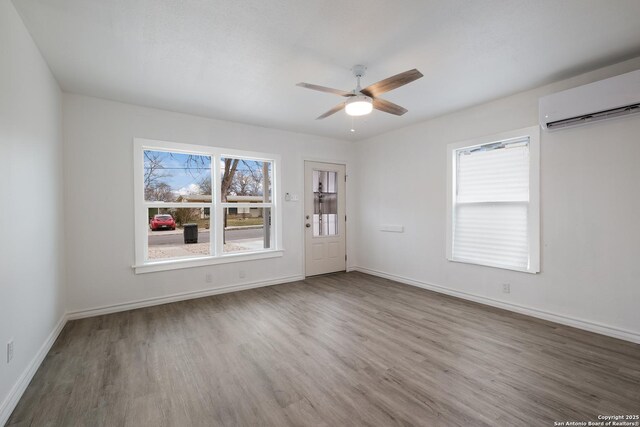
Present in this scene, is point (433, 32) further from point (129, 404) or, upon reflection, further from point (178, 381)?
point (129, 404)

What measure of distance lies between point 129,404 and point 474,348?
2863 millimetres

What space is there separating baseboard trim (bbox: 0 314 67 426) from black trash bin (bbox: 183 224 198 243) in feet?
5.83

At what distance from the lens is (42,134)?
105 inches

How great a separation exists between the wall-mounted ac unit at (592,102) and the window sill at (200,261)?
4.19 m

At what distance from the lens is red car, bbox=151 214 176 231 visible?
4.08 meters

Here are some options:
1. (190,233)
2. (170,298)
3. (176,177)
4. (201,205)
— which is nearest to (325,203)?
(201,205)

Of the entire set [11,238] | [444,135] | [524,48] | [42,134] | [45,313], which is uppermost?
[524,48]

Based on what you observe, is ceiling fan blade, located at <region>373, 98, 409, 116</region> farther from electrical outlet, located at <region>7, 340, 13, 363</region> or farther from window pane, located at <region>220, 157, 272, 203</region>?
electrical outlet, located at <region>7, 340, 13, 363</region>

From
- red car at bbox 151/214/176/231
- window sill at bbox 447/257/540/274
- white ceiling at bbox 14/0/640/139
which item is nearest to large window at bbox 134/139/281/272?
red car at bbox 151/214/176/231

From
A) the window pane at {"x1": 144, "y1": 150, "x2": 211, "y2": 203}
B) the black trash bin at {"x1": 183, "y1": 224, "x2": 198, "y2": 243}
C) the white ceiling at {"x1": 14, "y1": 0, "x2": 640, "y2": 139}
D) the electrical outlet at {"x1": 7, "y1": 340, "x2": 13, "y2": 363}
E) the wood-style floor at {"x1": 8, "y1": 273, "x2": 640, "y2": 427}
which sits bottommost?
the wood-style floor at {"x1": 8, "y1": 273, "x2": 640, "y2": 427}

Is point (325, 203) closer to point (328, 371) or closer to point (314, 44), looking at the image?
point (314, 44)

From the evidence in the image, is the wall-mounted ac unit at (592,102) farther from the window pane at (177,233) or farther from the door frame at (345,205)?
the window pane at (177,233)

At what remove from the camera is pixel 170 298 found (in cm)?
410

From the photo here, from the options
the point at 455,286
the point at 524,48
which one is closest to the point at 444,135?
the point at 524,48
